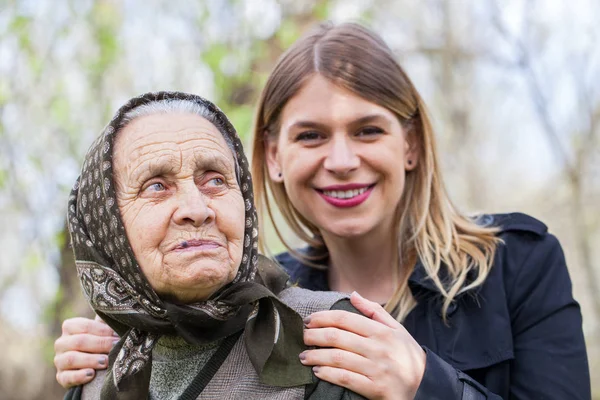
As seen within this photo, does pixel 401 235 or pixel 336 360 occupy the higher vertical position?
pixel 401 235

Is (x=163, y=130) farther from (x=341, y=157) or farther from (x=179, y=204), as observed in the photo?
(x=341, y=157)

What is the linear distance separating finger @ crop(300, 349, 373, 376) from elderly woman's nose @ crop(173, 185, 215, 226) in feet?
1.46

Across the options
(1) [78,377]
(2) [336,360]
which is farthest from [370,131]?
(1) [78,377]

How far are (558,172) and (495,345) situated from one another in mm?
A: 7248

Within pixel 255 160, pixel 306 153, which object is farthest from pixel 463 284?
pixel 255 160

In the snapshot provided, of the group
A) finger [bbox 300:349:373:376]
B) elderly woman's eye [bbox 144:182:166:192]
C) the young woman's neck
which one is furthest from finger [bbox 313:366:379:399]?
the young woman's neck

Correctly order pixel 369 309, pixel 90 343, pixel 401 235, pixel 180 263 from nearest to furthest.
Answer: pixel 180 263 < pixel 369 309 < pixel 90 343 < pixel 401 235

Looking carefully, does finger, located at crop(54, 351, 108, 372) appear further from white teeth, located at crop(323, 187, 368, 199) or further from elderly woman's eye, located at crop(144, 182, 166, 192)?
white teeth, located at crop(323, 187, 368, 199)

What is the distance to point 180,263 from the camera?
1.90 metres

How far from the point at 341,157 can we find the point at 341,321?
0.87 m

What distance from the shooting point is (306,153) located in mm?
2865

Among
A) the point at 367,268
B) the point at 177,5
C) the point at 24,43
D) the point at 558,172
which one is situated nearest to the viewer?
the point at 367,268

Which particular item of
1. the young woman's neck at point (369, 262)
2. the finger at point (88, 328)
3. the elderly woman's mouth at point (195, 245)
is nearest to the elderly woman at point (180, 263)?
the elderly woman's mouth at point (195, 245)

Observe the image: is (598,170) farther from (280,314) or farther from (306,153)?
(280,314)
